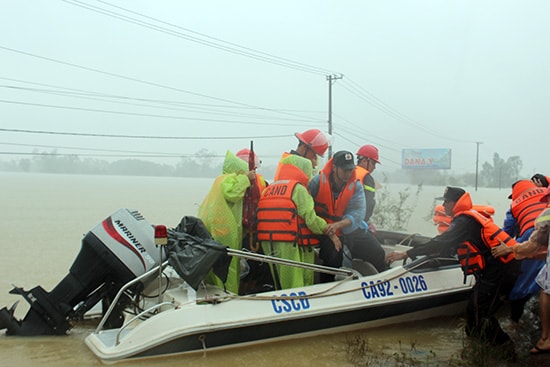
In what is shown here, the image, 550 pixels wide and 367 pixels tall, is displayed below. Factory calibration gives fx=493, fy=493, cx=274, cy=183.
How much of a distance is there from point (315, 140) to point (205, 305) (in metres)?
2.07

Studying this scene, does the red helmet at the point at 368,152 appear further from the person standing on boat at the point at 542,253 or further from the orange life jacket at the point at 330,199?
the person standing on boat at the point at 542,253

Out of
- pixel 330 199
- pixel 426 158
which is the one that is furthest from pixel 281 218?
pixel 426 158

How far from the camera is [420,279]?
457 cm

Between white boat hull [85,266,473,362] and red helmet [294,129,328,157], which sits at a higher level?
red helmet [294,129,328,157]

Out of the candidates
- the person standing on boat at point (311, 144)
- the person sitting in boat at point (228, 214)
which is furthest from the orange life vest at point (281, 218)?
the person standing on boat at point (311, 144)

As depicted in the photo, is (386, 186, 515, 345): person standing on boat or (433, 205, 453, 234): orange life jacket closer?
(386, 186, 515, 345): person standing on boat

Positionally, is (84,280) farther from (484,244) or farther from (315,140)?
(484,244)

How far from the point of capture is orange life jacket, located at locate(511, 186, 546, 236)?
14.2 feet

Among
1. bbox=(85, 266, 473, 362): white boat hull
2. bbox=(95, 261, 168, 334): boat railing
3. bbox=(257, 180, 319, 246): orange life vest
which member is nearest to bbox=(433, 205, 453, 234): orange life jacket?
bbox=(85, 266, 473, 362): white boat hull

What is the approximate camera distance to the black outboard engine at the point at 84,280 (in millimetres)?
3863

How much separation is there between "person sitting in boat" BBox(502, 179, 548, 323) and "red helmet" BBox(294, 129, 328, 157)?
190 centimetres

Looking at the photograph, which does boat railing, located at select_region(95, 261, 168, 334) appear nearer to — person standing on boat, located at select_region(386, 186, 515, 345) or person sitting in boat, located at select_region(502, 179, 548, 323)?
person standing on boat, located at select_region(386, 186, 515, 345)

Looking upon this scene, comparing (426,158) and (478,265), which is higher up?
(478,265)

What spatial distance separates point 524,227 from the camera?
4.38 metres
